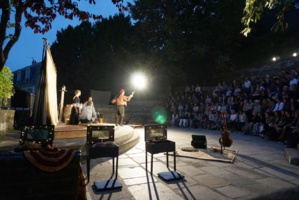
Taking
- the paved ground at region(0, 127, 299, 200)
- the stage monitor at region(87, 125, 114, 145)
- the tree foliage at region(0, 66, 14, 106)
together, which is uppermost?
the tree foliage at region(0, 66, 14, 106)

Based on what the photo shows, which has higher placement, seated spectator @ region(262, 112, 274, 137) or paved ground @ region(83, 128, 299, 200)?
seated spectator @ region(262, 112, 274, 137)

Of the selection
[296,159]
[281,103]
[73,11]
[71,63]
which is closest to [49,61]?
[73,11]

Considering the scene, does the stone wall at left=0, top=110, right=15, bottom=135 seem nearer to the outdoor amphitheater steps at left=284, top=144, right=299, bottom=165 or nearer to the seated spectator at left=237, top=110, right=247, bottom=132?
the outdoor amphitheater steps at left=284, top=144, right=299, bottom=165

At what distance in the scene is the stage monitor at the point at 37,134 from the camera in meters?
3.66

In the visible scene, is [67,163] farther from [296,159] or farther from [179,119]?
[179,119]

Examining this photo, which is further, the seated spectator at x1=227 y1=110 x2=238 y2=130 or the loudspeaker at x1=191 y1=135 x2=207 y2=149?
the seated spectator at x1=227 y1=110 x2=238 y2=130

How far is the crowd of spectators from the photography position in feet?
33.8

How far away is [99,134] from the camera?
5027 mm

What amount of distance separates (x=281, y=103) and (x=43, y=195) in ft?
39.4

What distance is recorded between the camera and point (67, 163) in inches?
110

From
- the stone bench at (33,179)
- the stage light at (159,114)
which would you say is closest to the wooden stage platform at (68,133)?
the stone bench at (33,179)

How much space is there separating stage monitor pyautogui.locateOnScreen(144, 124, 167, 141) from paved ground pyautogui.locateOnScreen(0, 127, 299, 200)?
32.4 inches

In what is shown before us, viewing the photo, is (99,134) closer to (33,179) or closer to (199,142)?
(33,179)

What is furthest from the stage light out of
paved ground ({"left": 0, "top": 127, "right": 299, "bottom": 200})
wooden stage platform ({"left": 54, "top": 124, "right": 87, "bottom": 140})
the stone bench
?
the stone bench
